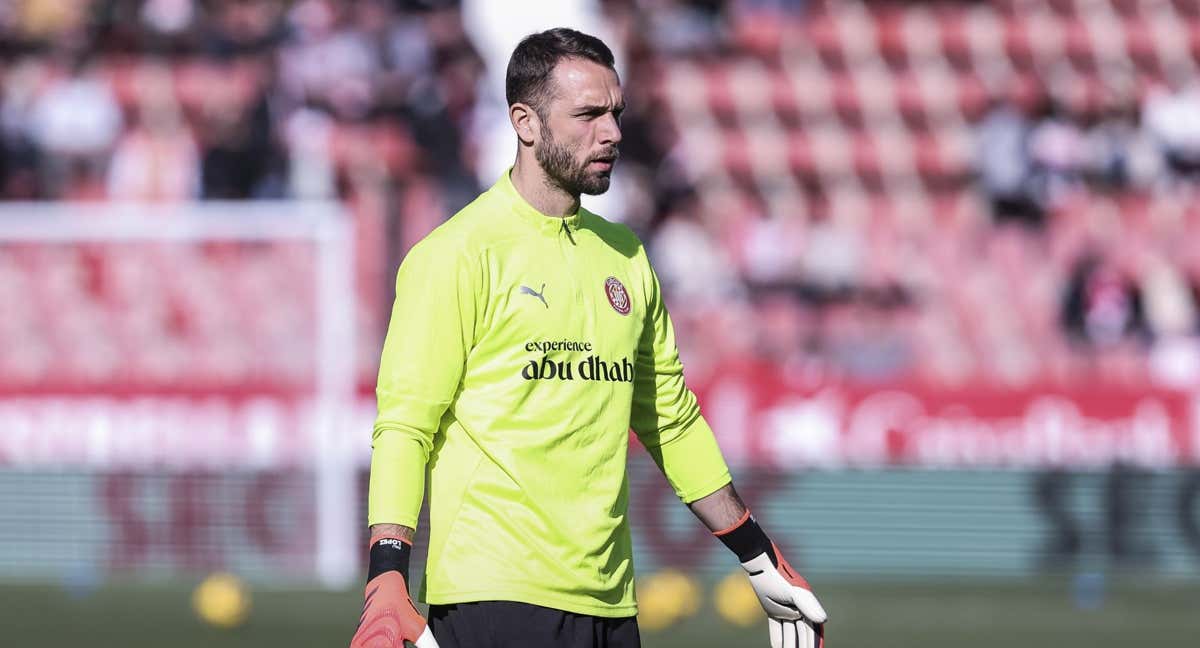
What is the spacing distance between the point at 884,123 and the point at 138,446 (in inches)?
250

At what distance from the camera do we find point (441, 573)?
3.81 metres

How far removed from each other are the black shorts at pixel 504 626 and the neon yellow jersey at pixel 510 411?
0.08 feet

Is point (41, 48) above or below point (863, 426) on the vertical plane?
above

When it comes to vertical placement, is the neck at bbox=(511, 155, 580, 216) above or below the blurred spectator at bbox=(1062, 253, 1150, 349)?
below

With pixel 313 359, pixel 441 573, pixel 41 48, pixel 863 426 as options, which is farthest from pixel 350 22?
pixel 441 573

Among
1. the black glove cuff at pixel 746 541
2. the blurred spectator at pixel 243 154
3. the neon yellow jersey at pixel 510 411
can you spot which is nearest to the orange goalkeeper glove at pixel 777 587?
the black glove cuff at pixel 746 541

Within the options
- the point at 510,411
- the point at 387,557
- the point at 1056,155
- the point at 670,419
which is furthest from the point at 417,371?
the point at 1056,155

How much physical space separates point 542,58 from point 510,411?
0.70 m

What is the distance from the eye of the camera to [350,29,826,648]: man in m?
3.70

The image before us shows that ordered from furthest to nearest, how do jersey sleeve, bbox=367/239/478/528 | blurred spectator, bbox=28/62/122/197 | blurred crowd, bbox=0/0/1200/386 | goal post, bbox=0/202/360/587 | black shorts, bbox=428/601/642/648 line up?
blurred spectator, bbox=28/62/122/197
blurred crowd, bbox=0/0/1200/386
goal post, bbox=0/202/360/587
black shorts, bbox=428/601/642/648
jersey sleeve, bbox=367/239/478/528

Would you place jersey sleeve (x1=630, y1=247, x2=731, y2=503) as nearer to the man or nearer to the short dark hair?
the man

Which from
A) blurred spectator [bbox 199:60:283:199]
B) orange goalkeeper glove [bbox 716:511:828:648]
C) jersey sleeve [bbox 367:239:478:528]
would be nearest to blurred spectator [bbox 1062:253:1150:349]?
blurred spectator [bbox 199:60:283:199]

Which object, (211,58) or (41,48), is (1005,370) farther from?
(41,48)

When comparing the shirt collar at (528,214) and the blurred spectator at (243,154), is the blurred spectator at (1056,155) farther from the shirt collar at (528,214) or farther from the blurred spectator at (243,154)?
the shirt collar at (528,214)
